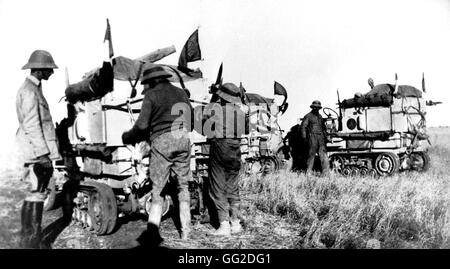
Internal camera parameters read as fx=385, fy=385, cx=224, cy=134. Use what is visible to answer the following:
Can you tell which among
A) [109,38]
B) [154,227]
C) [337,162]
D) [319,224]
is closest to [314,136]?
[337,162]

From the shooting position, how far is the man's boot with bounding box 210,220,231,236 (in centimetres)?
→ 534

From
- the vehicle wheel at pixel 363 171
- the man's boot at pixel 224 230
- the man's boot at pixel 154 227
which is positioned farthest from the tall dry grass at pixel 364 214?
the vehicle wheel at pixel 363 171

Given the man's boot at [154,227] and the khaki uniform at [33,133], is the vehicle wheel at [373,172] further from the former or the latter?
the khaki uniform at [33,133]

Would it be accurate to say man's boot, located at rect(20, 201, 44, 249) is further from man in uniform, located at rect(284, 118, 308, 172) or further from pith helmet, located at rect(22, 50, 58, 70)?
man in uniform, located at rect(284, 118, 308, 172)

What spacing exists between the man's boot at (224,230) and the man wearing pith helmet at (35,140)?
2268 mm

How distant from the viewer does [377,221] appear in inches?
212

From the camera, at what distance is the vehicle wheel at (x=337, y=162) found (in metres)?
12.7

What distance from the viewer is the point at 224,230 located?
537 cm

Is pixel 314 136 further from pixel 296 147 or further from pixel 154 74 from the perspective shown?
pixel 154 74

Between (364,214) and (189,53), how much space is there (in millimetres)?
3846
